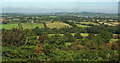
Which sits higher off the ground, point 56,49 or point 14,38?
point 14,38

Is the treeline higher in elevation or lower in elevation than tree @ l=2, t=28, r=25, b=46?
lower

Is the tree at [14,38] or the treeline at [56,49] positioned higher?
the tree at [14,38]

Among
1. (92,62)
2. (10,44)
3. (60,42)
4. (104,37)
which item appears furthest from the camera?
(104,37)

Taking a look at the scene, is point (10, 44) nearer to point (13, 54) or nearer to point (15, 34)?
point (15, 34)

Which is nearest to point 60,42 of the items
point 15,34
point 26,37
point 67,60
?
point 26,37

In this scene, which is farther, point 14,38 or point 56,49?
point 14,38

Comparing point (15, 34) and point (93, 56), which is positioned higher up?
point (15, 34)

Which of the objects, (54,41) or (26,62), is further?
(54,41)

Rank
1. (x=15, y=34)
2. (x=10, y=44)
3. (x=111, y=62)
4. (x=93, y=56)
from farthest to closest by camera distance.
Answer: (x=15, y=34) → (x=10, y=44) → (x=93, y=56) → (x=111, y=62)

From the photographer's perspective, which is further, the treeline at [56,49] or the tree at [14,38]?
the tree at [14,38]

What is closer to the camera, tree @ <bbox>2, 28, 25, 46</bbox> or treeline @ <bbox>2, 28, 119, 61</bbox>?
treeline @ <bbox>2, 28, 119, 61</bbox>
